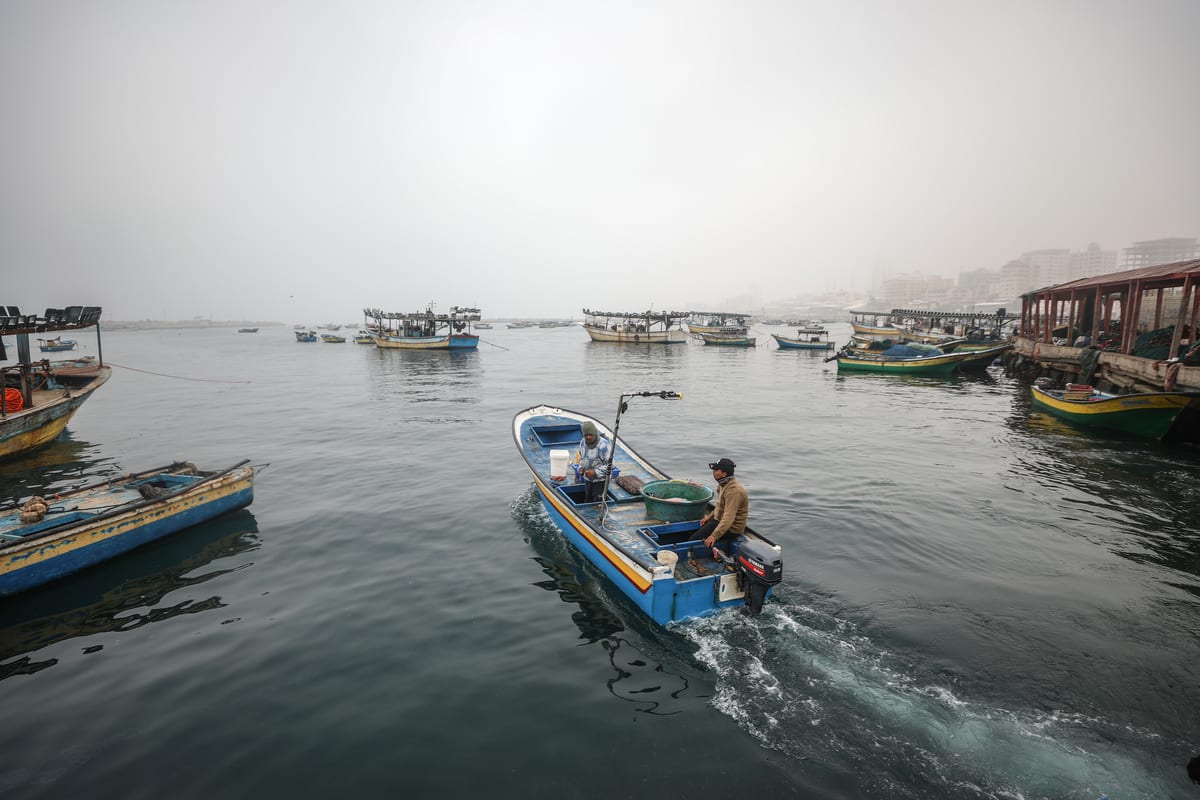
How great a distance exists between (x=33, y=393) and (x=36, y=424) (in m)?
3.97

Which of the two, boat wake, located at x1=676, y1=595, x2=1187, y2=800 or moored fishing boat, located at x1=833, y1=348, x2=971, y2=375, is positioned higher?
moored fishing boat, located at x1=833, y1=348, x2=971, y2=375

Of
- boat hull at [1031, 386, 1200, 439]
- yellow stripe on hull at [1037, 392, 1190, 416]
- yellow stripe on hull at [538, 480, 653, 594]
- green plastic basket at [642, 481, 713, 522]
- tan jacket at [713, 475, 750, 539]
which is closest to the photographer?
yellow stripe on hull at [538, 480, 653, 594]

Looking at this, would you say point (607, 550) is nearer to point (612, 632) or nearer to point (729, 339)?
point (612, 632)

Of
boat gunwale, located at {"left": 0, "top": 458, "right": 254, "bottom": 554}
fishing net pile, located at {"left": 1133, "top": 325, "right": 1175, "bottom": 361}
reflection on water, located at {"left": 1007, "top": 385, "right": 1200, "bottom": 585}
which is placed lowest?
reflection on water, located at {"left": 1007, "top": 385, "right": 1200, "bottom": 585}

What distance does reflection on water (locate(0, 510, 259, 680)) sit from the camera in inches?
295

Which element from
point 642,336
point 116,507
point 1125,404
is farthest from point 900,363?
point 116,507

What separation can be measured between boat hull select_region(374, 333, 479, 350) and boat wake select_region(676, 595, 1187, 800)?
53994 mm

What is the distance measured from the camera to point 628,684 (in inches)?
258

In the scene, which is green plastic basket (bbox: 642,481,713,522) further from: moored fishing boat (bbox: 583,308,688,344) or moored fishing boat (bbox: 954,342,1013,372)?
moored fishing boat (bbox: 583,308,688,344)

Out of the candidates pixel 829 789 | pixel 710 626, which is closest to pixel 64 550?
pixel 710 626

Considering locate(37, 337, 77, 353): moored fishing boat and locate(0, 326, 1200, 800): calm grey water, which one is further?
locate(37, 337, 77, 353): moored fishing boat

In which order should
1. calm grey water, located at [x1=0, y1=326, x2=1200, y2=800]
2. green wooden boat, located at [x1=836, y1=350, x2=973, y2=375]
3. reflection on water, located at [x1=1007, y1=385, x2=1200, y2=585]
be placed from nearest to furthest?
1. calm grey water, located at [x1=0, y1=326, x2=1200, y2=800]
2. reflection on water, located at [x1=1007, y1=385, x2=1200, y2=585]
3. green wooden boat, located at [x1=836, y1=350, x2=973, y2=375]

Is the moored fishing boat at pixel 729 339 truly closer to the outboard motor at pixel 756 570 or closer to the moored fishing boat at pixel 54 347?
the outboard motor at pixel 756 570

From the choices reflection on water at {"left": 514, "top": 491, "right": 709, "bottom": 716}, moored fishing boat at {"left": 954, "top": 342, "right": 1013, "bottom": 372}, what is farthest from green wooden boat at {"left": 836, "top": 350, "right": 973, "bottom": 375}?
reflection on water at {"left": 514, "top": 491, "right": 709, "bottom": 716}
